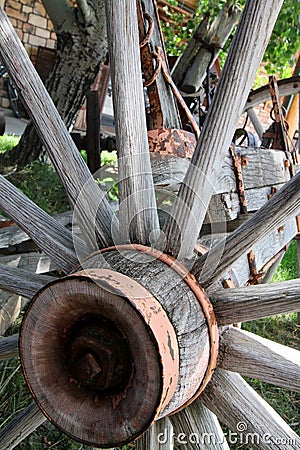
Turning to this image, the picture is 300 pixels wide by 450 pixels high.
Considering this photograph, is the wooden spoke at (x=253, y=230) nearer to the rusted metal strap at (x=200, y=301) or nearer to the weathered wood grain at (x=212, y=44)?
the rusted metal strap at (x=200, y=301)

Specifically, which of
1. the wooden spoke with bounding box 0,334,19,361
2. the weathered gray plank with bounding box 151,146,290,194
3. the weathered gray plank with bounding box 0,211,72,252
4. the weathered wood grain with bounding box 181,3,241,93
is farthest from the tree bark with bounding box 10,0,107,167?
the wooden spoke with bounding box 0,334,19,361

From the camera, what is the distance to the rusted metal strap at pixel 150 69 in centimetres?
163

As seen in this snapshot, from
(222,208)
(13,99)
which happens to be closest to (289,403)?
(222,208)

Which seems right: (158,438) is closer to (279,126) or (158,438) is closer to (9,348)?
(9,348)

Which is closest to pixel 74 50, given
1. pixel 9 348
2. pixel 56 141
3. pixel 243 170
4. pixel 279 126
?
pixel 279 126

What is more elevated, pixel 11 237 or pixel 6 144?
pixel 11 237

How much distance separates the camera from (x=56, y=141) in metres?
1.36

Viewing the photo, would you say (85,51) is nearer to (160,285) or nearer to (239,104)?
(239,104)

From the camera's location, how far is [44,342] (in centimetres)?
108

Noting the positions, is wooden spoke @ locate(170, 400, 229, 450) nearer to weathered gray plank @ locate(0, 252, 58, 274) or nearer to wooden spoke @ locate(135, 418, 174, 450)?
wooden spoke @ locate(135, 418, 174, 450)

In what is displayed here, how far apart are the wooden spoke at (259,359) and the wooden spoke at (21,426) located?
1.89 ft

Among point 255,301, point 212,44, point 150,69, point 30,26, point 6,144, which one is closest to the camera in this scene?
point 255,301

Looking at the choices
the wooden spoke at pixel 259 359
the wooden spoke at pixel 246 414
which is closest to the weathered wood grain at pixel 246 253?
the wooden spoke at pixel 259 359

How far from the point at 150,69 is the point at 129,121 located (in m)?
0.40
